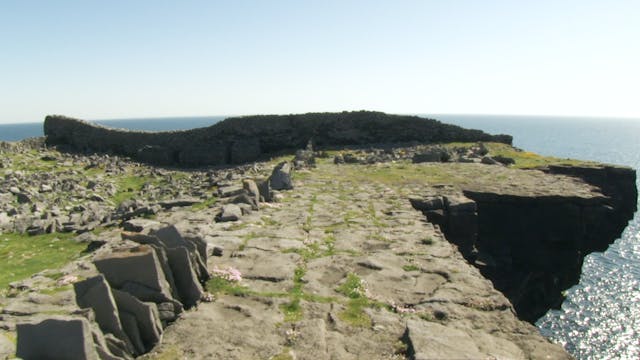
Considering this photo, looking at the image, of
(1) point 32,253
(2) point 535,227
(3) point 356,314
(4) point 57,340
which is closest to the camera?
(4) point 57,340

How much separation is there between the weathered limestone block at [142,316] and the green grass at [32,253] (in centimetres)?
496

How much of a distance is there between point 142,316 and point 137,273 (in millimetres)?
791

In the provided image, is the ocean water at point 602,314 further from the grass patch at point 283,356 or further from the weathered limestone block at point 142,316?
the weathered limestone block at point 142,316

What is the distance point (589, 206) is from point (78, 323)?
1728 cm

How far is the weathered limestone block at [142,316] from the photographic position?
5.93 metres

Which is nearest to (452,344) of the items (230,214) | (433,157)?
(230,214)

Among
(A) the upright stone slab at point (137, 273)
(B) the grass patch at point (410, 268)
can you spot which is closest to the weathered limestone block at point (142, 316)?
(A) the upright stone slab at point (137, 273)

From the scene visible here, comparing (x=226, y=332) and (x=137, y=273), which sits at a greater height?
(x=137, y=273)

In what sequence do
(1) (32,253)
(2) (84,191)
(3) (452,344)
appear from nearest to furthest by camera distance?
(3) (452,344) → (1) (32,253) → (2) (84,191)

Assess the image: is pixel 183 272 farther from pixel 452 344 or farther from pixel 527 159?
pixel 527 159

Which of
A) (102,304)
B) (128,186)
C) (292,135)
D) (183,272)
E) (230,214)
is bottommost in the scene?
(128,186)

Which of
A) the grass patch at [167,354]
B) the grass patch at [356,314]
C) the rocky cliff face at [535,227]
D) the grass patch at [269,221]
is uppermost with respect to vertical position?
the grass patch at [269,221]

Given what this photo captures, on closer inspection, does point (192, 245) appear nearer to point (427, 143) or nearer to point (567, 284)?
point (567, 284)

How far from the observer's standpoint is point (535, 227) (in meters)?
17.6
